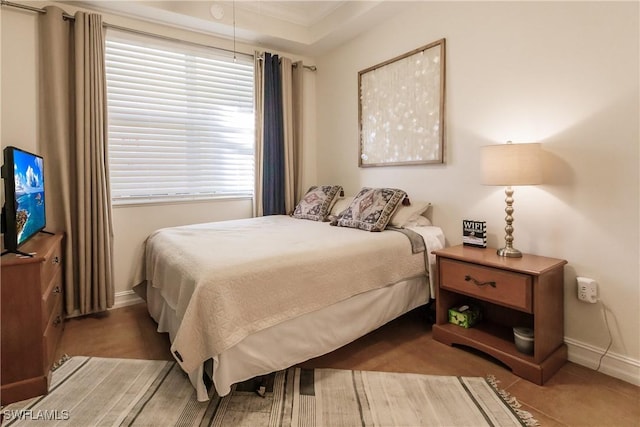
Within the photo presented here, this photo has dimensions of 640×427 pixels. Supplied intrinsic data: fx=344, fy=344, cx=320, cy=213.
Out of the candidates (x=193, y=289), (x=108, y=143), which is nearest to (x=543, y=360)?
(x=193, y=289)

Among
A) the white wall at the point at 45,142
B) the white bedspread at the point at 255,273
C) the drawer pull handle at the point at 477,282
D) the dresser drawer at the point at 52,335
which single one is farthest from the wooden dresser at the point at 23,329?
the drawer pull handle at the point at 477,282

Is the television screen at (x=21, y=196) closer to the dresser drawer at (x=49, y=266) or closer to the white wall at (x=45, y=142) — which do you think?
the dresser drawer at (x=49, y=266)

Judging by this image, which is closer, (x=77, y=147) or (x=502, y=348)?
(x=502, y=348)

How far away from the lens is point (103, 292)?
9.03ft

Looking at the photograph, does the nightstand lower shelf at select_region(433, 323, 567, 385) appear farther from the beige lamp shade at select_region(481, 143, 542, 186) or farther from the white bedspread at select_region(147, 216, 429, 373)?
the beige lamp shade at select_region(481, 143, 542, 186)

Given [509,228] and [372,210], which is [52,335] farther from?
[509,228]

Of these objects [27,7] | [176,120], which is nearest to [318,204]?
[176,120]

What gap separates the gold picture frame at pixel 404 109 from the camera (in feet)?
8.80

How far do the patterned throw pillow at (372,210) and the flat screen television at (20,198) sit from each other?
1985 millimetres

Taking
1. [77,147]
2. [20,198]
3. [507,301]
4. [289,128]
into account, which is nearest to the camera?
[20,198]

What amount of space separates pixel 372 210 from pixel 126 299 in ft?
7.48

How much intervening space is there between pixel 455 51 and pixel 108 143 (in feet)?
9.29

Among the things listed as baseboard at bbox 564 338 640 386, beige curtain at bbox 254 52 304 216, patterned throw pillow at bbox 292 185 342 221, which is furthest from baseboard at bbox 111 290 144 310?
baseboard at bbox 564 338 640 386

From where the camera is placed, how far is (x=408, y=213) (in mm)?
2652
